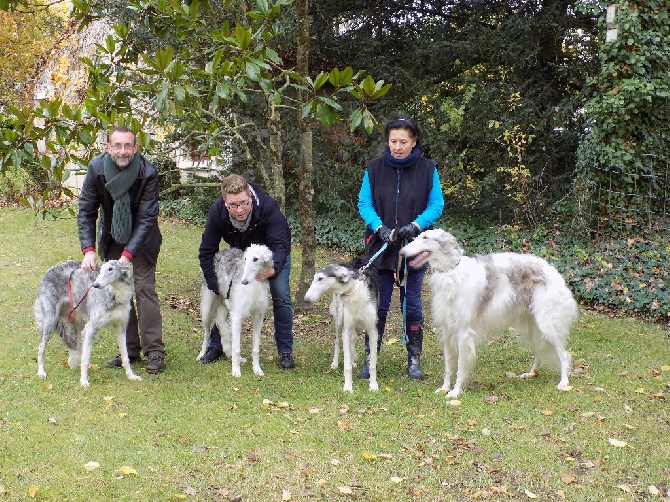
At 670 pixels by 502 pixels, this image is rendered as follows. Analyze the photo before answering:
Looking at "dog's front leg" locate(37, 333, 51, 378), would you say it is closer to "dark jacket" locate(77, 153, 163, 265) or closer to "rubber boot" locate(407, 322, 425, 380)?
"dark jacket" locate(77, 153, 163, 265)

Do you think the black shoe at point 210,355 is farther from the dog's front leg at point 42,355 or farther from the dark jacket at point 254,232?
the dog's front leg at point 42,355

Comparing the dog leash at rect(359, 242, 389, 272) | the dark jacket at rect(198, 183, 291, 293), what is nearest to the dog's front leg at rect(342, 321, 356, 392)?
the dog leash at rect(359, 242, 389, 272)

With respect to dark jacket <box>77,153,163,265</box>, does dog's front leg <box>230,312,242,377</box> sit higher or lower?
lower

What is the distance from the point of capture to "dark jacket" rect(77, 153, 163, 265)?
19.2ft

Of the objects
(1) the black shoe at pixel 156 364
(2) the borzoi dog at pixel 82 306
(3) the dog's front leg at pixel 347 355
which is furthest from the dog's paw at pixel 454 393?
(2) the borzoi dog at pixel 82 306

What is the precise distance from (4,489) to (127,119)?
117 inches

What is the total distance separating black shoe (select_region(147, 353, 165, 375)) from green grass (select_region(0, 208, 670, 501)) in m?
0.09

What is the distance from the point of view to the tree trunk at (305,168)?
7945mm

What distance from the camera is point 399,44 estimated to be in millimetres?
13453

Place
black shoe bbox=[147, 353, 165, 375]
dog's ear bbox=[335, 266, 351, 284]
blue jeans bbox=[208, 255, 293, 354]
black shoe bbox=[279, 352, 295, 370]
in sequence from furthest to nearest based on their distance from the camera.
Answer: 1. black shoe bbox=[279, 352, 295, 370]
2. blue jeans bbox=[208, 255, 293, 354]
3. black shoe bbox=[147, 353, 165, 375]
4. dog's ear bbox=[335, 266, 351, 284]

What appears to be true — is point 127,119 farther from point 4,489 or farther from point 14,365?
point 4,489

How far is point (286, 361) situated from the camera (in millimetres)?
6492

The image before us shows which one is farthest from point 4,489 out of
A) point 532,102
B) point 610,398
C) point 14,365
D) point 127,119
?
point 532,102

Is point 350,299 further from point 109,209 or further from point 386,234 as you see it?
point 109,209
